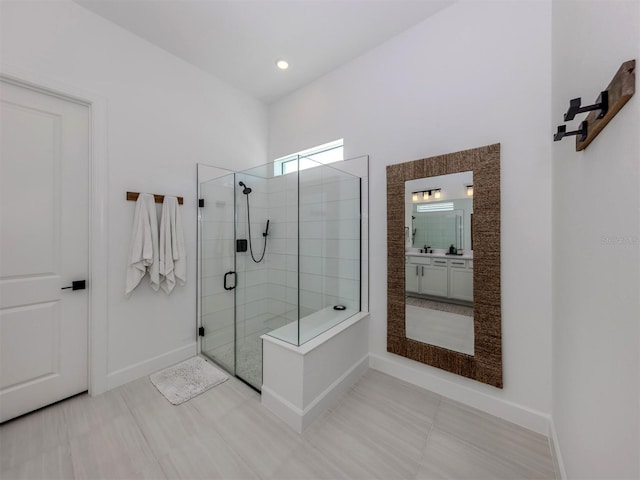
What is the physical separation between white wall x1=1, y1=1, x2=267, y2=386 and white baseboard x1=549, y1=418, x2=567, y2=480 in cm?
284

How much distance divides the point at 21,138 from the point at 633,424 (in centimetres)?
325

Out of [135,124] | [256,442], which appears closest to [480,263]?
[256,442]

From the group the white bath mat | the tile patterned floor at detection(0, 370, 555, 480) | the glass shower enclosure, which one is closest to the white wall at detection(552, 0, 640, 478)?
the tile patterned floor at detection(0, 370, 555, 480)

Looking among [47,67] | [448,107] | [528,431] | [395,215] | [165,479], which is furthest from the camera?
[395,215]

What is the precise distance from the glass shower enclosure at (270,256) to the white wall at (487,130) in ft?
1.08

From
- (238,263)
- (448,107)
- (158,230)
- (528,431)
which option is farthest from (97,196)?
(528,431)

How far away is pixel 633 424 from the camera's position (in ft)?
2.09

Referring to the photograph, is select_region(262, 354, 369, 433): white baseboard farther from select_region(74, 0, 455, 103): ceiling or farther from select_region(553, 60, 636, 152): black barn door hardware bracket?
select_region(74, 0, 455, 103): ceiling

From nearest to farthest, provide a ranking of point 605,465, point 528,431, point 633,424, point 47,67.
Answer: point 633,424
point 605,465
point 528,431
point 47,67

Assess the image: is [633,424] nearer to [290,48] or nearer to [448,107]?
[448,107]

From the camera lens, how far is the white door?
1.60 m

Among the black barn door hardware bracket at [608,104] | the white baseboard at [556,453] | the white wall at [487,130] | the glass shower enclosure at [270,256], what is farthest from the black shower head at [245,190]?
the white baseboard at [556,453]

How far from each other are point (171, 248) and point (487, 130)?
276 cm

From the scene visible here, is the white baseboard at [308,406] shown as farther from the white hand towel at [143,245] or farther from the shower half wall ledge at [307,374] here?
the white hand towel at [143,245]
